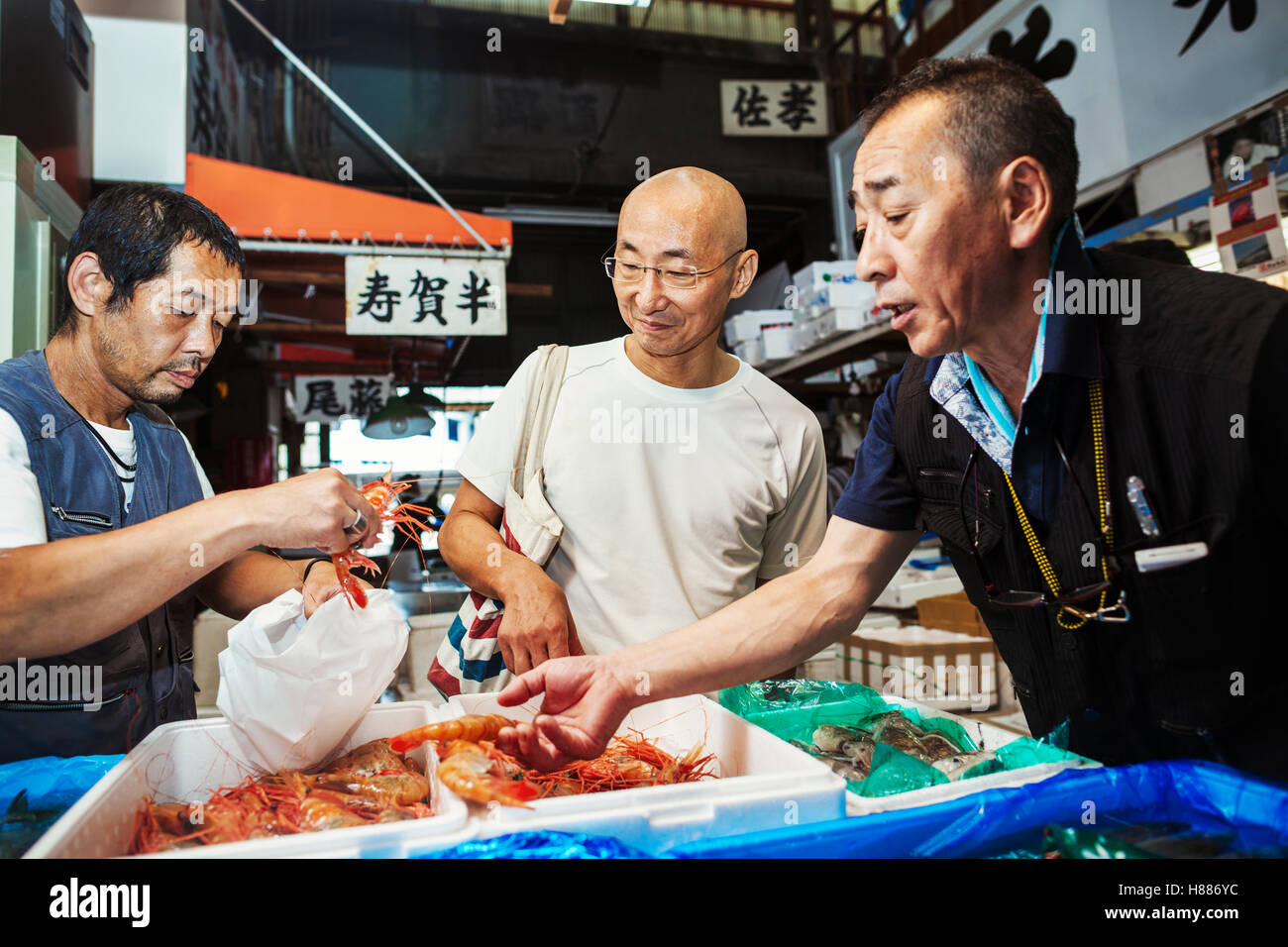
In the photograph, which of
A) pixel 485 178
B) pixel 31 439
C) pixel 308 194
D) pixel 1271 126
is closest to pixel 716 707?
pixel 31 439

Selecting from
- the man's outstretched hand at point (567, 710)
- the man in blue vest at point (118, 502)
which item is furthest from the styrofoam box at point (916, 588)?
the man in blue vest at point (118, 502)

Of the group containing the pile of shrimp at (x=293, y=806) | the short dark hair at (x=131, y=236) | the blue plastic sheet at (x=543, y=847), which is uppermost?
the short dark hair at (x=131, y=236)

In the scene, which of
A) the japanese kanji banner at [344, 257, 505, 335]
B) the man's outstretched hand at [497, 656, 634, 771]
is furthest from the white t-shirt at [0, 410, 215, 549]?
the japanese kanji banner at [344, 257, 505, 335]

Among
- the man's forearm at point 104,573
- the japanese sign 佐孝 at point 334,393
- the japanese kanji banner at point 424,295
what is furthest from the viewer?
the japanese sign 佐孝 at point 334,393

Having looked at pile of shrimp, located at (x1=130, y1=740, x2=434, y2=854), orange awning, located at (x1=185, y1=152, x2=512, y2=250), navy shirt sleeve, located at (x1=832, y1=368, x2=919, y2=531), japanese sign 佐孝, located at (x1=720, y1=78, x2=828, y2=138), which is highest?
japanese sign 佐孝, located at (x1=720, y1=78, x2=828, y2=138)

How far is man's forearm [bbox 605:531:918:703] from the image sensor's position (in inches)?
50.9

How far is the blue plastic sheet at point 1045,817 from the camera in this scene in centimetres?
88

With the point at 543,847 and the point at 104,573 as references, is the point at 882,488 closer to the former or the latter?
the point at 543,847

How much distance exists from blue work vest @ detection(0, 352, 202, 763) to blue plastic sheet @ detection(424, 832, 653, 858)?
0.82 m

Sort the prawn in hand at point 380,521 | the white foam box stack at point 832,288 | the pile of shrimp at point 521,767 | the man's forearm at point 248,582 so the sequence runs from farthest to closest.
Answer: the white foam box stack at point 832,288 < the man's forearm at point 248,582 < the prawn in hand at point 380,521 < the pile of shrimp at point 521,767

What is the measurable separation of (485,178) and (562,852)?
7110 mm

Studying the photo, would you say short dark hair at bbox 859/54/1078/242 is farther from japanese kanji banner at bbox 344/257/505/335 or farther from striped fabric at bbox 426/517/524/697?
japanese kanji banner at bbox 344/257/505/335

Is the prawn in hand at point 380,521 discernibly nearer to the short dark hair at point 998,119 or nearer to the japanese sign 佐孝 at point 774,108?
the short dark hair at point 998,119
